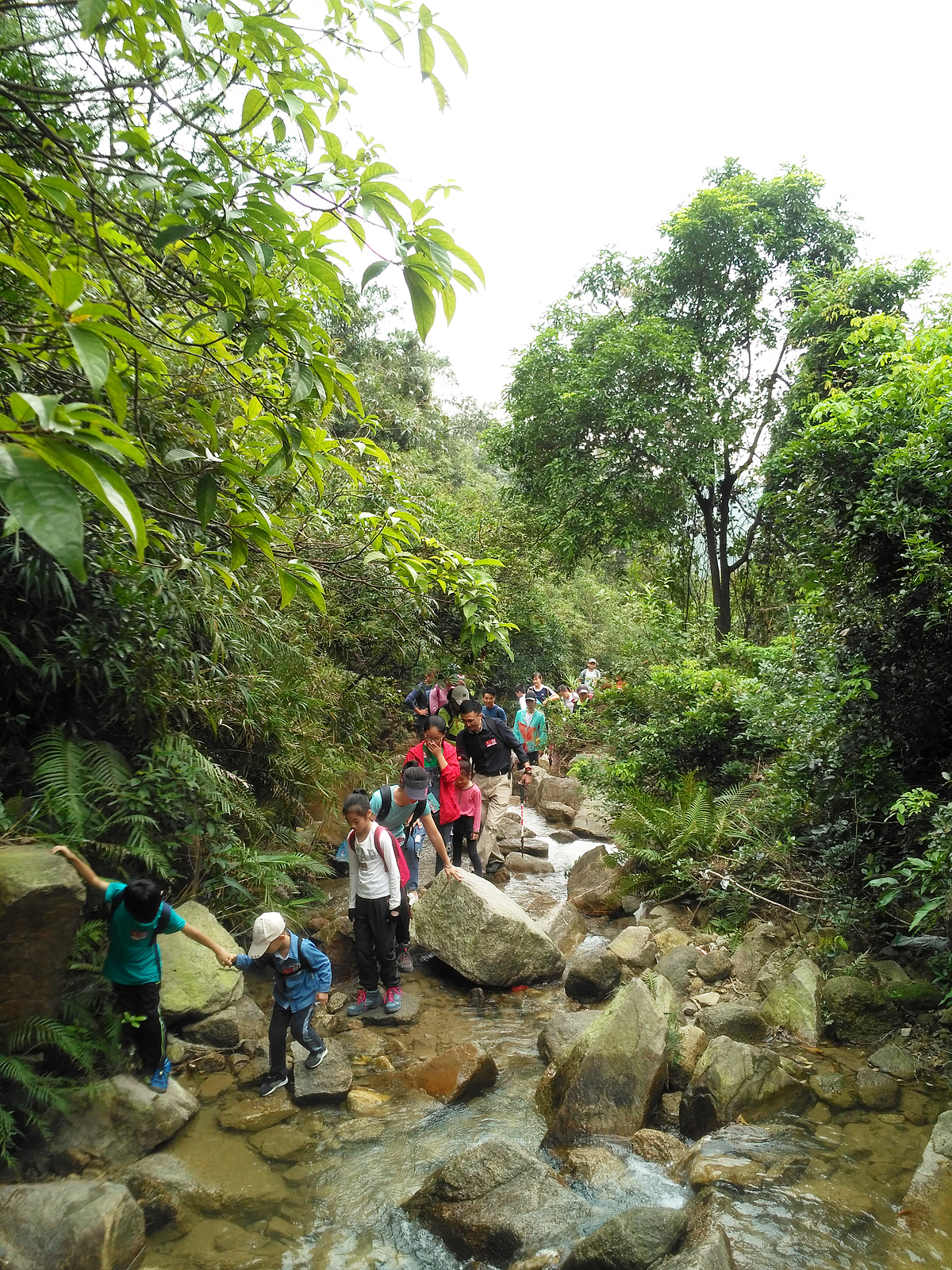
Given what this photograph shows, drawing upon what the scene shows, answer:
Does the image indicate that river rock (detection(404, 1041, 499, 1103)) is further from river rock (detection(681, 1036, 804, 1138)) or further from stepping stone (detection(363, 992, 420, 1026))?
river rock (detection(681, 1036, 804, 1138))

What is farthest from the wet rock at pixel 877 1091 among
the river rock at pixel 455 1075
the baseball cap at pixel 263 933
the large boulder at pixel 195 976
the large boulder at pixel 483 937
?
the large boulder at pixel 195 976

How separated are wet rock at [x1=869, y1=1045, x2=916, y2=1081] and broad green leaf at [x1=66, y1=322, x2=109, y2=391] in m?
5.09

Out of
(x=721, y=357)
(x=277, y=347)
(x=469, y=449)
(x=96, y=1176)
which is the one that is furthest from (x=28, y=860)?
(x=469, y=449)

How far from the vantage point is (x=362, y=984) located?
224 inches

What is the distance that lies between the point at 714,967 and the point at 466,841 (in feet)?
9.94

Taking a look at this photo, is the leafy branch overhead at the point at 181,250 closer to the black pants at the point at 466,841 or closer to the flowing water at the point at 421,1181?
the flowing water at the point at 421,1181

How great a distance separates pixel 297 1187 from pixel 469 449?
26689mm

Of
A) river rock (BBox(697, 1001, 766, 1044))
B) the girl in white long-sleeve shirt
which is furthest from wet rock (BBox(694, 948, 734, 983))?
the girl in white long-sleeve shirt

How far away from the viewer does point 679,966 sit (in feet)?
18.9

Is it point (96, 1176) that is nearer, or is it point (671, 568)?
point (96, 1176)

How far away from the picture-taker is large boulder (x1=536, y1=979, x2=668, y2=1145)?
412 centimetres

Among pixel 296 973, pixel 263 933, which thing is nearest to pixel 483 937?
pixel 296 973

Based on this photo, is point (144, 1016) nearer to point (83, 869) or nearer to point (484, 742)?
point (83, 869)

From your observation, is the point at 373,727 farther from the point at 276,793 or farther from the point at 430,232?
the point at 430,232
